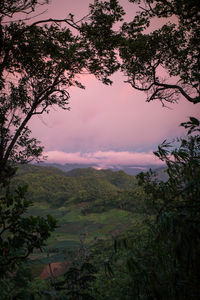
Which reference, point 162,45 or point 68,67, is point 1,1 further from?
point 162,45

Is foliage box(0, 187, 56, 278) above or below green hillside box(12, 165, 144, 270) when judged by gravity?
above

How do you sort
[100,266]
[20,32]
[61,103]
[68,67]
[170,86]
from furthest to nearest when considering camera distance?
1. [100,266]
2. [61,103]
3. [170,86]
4. [68,67]
5. [20,32]

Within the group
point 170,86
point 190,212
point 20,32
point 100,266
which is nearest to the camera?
point 190,212

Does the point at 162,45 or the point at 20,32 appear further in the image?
the point at 162,45

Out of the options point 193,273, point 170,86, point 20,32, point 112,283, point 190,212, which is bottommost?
point 112,283

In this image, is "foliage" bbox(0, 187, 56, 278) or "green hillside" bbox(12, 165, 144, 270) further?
"green hillside" bbox(12, 165, 144, 270)

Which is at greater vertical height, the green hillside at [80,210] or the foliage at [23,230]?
the foliage at [23,230]

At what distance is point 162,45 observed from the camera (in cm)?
997

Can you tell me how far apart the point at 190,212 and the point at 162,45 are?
9.87 m

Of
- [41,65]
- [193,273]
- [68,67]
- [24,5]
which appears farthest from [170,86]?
[193,273]

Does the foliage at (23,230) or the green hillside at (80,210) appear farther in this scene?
the green hillside at (80,210)

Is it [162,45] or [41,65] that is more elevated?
[162,45]

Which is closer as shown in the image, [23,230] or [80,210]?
[23,230]

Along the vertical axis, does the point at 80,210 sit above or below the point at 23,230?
below
